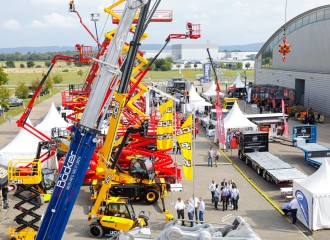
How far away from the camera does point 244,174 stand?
23.5 m

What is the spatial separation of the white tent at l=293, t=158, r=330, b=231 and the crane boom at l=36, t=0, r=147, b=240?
979 centimetres

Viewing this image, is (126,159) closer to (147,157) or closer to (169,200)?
(147,157)

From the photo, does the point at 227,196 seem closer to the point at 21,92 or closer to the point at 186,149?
the point at 186,149

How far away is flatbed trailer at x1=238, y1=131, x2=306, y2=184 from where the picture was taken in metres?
20.7

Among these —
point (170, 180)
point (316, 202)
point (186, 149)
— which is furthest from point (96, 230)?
point (316, 202)

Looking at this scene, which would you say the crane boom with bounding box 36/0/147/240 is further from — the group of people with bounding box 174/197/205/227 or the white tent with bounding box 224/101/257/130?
the white tent with bounding box 224/101/257/130

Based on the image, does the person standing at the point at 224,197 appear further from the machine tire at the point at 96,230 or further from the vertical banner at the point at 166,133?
the machine tire at the point at 96,230

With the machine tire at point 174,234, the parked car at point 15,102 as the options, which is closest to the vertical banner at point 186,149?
the machine tire at point 174,234

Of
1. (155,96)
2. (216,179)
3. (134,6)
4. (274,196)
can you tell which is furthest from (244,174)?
(155,96)

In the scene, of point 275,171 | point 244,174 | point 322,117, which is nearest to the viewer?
point 275,171

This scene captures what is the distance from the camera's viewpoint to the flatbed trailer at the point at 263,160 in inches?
813

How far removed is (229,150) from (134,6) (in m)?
21.1

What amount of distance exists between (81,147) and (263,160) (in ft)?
52.6

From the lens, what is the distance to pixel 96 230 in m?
15.2
